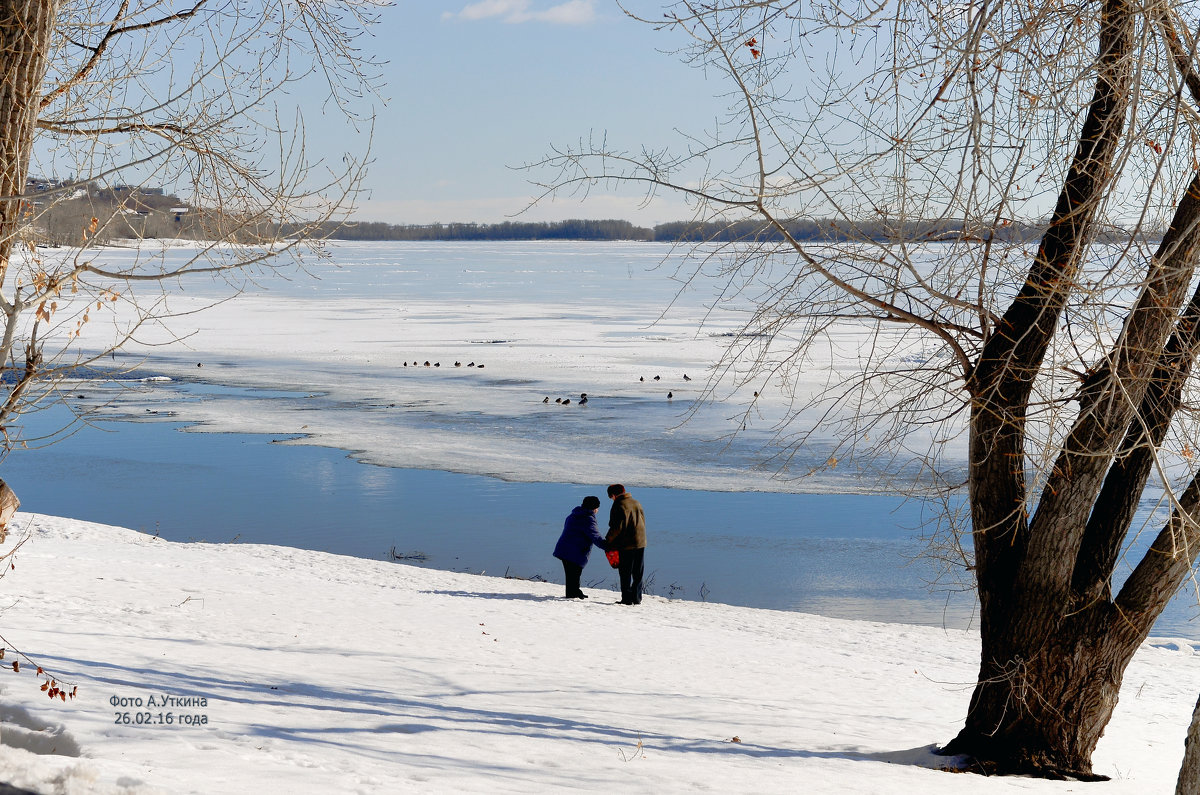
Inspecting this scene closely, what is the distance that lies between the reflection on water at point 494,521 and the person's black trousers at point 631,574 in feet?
3.58

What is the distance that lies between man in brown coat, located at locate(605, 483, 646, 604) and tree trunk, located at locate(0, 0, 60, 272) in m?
7.45

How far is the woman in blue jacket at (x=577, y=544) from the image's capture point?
11094 millimetres

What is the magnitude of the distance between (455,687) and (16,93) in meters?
4.55

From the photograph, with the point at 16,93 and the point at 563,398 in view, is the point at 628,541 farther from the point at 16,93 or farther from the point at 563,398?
the point at 563,398

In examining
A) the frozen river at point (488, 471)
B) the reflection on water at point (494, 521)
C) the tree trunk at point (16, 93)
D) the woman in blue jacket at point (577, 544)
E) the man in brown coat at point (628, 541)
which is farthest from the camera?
the frozen river at point (488, 471)

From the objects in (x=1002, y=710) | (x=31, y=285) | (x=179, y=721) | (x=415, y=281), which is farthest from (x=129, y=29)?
(x=415, y=281)

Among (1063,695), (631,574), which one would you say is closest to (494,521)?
(631,574)

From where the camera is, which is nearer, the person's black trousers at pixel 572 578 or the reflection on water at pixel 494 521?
the person's black trousers at pixel 572 578

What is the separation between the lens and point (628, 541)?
11000mm

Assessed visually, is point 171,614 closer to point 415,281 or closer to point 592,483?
point 592,483

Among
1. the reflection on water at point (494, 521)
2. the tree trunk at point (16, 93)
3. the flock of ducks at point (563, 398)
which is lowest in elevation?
the reflection on water at point (494, 521)

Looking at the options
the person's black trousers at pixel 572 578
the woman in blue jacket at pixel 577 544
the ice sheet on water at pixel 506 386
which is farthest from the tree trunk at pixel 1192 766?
the person's black trousers at pixel 572 578

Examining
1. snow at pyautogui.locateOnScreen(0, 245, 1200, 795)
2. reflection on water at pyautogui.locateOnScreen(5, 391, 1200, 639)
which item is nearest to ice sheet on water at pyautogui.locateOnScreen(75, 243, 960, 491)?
snow at pyautogui.locateOnScreen(0, 245, 1200, 795)

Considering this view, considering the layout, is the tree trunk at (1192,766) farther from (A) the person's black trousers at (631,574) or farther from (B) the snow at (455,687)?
(A) the person's black trousers at (631,574)
